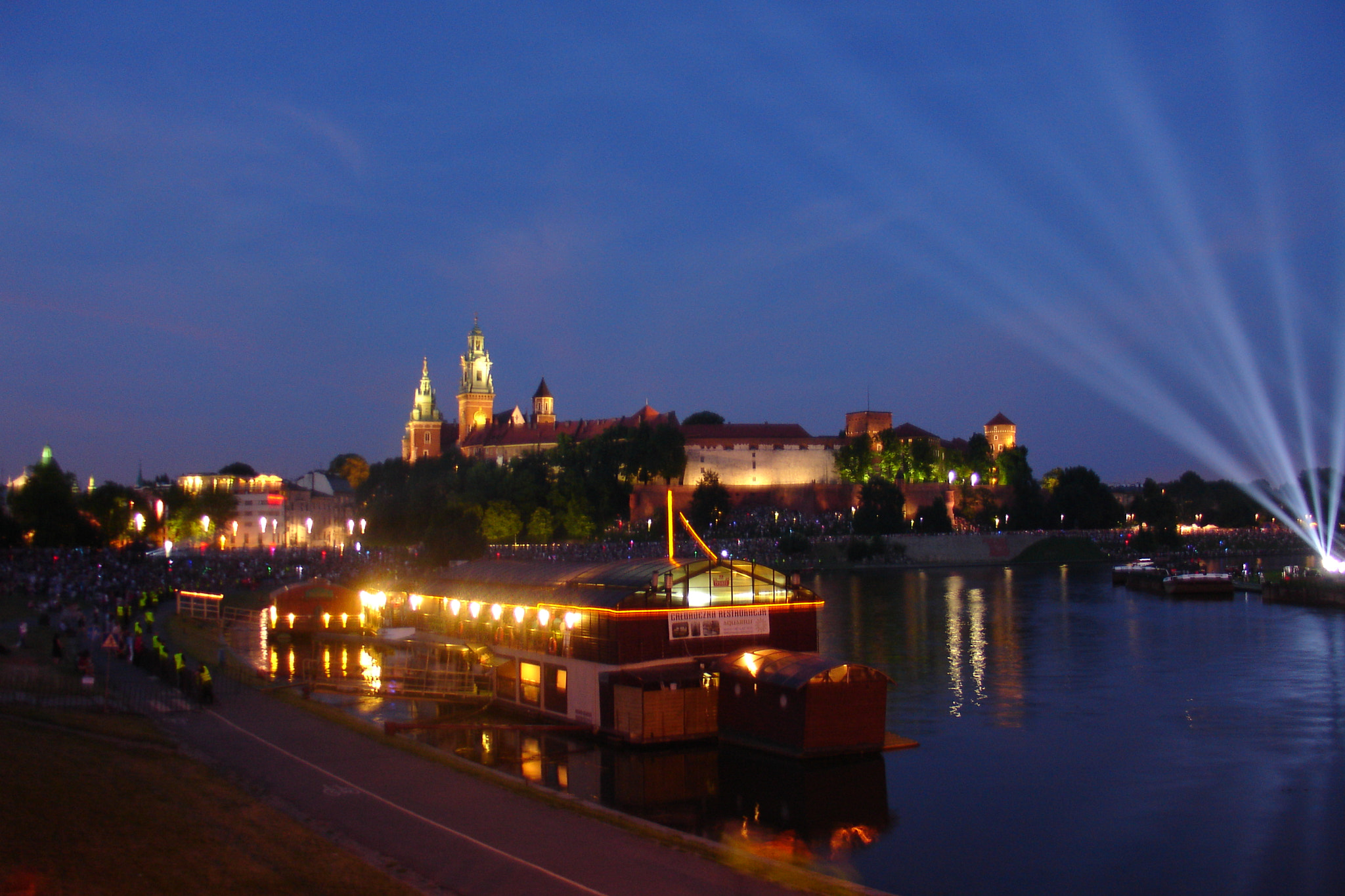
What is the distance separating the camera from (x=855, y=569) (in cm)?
6762

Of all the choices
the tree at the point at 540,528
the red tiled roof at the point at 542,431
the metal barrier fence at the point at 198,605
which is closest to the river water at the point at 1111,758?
the metal barrier fence at the point at 198,605

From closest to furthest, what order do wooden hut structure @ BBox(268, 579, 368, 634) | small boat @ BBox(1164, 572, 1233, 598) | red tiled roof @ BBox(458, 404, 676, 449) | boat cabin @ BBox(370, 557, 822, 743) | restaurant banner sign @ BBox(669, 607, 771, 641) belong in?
1. boat cabin @ BBox(370, 557, 822, 743)
2. restaurant banner sign @ BBox(669, 607, 771, 641)
3. wooden hut structure @ BBox(268, 579, 368, 634)
4. small boat @ BBox(1164, 572, 1233, 598)
5. red tiled roof @ BBox(458, 404, 676, 449)

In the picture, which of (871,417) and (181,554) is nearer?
(181,554)

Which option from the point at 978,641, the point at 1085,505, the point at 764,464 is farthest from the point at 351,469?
the point at 978,641

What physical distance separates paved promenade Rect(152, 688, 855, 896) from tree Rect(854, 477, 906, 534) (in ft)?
198

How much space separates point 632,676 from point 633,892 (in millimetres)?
8154

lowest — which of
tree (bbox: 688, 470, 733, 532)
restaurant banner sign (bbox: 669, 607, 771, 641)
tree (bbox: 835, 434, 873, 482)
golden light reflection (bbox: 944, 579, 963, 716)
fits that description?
golden light reflection (bbox: 944, 579, 963, 716)

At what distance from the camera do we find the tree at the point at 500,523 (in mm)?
65812

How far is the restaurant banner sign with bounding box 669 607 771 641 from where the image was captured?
17156 mm

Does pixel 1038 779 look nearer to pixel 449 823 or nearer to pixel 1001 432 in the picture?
pixel 449 823

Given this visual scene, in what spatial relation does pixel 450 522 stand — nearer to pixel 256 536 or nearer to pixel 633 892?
pixel 256 536

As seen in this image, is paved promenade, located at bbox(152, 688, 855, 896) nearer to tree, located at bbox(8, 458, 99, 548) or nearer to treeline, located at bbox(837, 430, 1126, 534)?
tree, located at bbox(8, 458, 99, 548)

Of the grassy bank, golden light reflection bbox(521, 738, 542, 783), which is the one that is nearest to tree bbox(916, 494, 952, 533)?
golden light reflection bbox(521, 738, 542, 783)

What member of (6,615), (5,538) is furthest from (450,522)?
(6,615)
